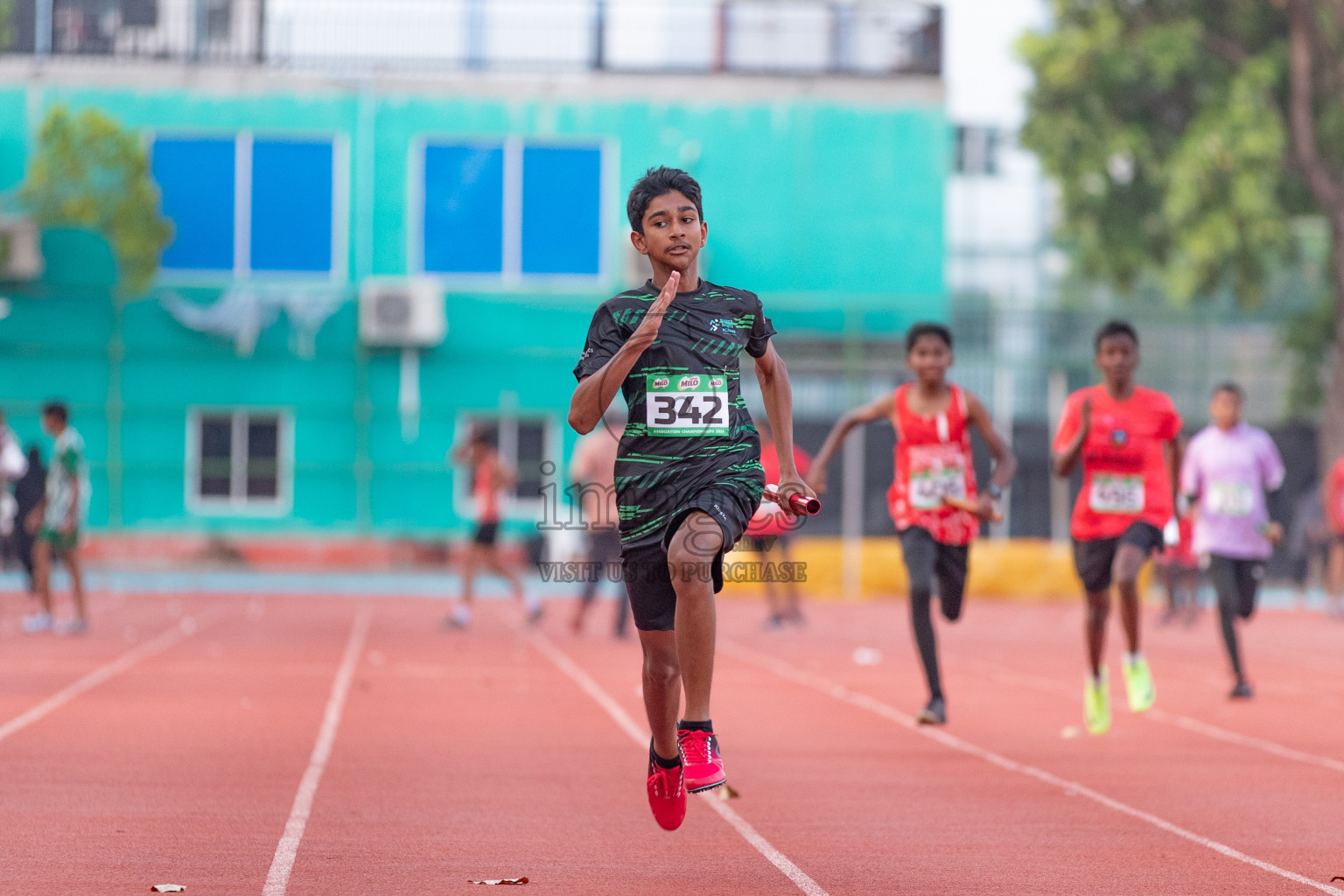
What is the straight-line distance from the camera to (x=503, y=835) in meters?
6.99

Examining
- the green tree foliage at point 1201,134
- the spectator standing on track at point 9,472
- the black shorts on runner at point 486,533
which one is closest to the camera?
the spectator standing on track at point 9,472

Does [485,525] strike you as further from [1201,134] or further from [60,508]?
[1201,134]

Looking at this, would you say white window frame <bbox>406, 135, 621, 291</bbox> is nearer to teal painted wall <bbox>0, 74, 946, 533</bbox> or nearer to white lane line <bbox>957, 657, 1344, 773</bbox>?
teal painted wall <bbox>0, 74, 946, 533</bbox>

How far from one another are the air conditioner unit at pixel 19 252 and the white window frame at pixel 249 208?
1.93 m

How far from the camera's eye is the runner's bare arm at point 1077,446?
34.0 feet

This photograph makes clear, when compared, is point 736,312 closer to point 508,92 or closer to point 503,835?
point 503,835

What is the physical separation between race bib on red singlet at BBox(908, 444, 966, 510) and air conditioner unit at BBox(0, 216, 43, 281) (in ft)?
72.7

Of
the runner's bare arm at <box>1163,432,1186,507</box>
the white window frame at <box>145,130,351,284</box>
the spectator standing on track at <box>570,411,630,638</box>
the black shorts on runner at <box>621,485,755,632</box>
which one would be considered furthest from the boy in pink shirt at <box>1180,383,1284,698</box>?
the white window frame at <box>145,130,351,284</box>

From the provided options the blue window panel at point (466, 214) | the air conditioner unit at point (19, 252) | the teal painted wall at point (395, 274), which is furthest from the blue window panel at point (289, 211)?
the air conditioner unit at point (19, 252)

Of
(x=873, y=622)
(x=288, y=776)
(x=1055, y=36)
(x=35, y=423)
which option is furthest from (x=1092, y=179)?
(x=288, y=776)

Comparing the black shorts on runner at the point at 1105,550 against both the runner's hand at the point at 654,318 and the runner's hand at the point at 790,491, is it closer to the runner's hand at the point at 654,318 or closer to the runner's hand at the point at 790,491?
the runner's hand at the point at 790,491

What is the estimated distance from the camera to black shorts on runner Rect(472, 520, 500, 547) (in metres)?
19.0

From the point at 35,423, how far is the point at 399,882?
85.2 ft

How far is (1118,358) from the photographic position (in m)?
10.4
